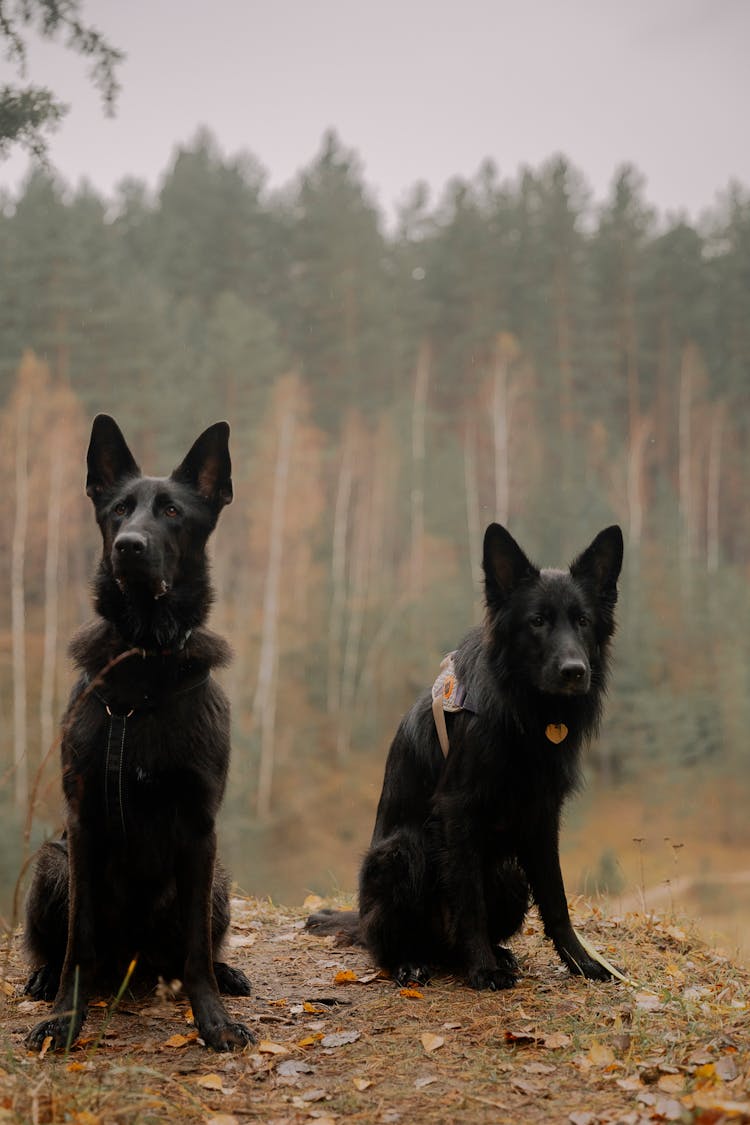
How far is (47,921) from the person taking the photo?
12.5ft

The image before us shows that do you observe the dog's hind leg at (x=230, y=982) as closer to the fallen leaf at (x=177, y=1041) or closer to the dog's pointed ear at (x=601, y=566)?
the fallen leaf at (x=177, y=1041)

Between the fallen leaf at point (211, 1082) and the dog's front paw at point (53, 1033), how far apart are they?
501 millimetres

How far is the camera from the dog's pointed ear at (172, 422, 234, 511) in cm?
402

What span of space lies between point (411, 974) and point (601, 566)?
6.74 ft

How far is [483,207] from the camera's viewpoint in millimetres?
35000

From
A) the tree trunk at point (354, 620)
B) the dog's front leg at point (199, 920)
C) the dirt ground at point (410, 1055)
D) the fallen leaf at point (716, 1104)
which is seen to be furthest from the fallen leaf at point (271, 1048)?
the tree trunk at point (354, 620)

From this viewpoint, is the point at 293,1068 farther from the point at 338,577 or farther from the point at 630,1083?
the point at 338,577

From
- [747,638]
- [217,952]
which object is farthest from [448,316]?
[217,952]

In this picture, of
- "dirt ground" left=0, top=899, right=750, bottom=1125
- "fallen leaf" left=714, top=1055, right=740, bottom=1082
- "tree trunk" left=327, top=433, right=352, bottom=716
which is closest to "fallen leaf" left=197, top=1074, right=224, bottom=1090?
"dirt ground" left=0, top=899, right=750, bottom=1125

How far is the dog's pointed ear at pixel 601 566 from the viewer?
4.32 metres

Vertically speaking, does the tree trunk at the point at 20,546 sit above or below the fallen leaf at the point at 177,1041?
above

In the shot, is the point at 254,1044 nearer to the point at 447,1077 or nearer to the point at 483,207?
the point at 447,1077

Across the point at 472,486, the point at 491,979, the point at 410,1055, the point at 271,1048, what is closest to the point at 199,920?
the point at 271,1048

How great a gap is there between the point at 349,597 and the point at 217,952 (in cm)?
2689
